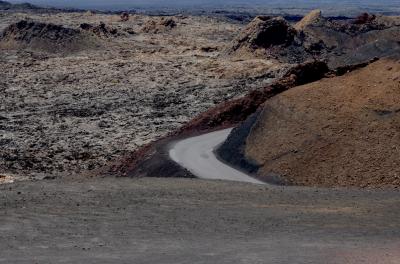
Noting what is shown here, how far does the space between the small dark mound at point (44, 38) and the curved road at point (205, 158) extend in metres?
37.3

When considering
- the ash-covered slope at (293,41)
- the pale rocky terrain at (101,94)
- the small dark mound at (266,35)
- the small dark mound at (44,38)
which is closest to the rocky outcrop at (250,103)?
the pale rocky terrain at (101,94)

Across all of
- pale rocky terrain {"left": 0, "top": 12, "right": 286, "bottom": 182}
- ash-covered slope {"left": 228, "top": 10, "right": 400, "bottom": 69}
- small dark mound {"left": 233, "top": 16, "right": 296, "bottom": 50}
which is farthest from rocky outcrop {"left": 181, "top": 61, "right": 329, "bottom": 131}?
small dark mound {"left": 233, "top": 16, "right": 296, "bottom": 50}

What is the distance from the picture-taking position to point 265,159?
917 inches

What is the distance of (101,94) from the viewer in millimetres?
42938

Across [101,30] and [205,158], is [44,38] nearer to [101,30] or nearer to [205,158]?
[101,30]

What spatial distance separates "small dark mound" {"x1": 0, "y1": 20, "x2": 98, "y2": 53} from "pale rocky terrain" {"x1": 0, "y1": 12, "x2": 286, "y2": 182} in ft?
1.43

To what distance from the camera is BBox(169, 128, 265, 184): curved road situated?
22.5 meters

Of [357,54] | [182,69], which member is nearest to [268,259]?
[357,54]

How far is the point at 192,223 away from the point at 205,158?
9969 millimetres

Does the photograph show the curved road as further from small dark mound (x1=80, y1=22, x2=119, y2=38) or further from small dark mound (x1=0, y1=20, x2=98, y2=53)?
small dark mound (x1=80, y1=22, x2=119, y2=38)

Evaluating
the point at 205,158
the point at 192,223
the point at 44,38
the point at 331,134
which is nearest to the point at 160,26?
the point at 44,38

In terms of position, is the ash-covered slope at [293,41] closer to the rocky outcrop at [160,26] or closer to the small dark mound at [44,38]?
the small dark mound at [44,38]

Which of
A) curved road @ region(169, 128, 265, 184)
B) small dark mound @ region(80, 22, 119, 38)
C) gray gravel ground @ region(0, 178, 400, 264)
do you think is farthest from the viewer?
small dark mound @ region(80, 22, 119, 38)

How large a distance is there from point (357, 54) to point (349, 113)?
796 inches
